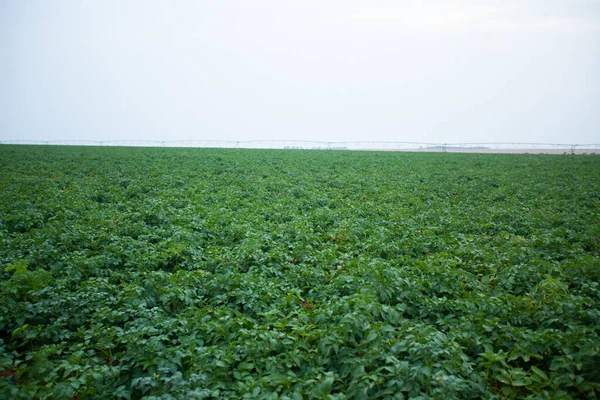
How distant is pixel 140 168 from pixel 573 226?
71.3 ft

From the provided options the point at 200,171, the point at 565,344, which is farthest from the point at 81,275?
the point at 200,171

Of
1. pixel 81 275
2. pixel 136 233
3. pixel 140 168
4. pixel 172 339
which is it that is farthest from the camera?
pixel 140 168

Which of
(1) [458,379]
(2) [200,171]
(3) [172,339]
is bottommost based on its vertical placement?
(3) [172,339]

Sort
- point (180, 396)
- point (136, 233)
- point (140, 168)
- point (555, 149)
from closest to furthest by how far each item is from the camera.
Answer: point (180, 396) → point (136, 233) → point (140, 168) → point (555, 149)

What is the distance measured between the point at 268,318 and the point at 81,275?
3641 mm

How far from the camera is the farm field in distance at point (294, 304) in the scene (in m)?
3.78

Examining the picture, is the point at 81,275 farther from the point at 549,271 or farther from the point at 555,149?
the point at 555,149

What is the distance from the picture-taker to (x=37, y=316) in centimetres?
497

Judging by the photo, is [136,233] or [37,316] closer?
[37,316]

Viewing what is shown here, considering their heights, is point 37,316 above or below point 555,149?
below

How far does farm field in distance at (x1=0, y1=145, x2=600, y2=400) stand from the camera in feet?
12.4

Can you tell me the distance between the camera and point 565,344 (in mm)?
4023

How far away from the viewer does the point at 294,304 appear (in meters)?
5.51

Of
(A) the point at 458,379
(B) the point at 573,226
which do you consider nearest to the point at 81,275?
(A) the point at 458,379
